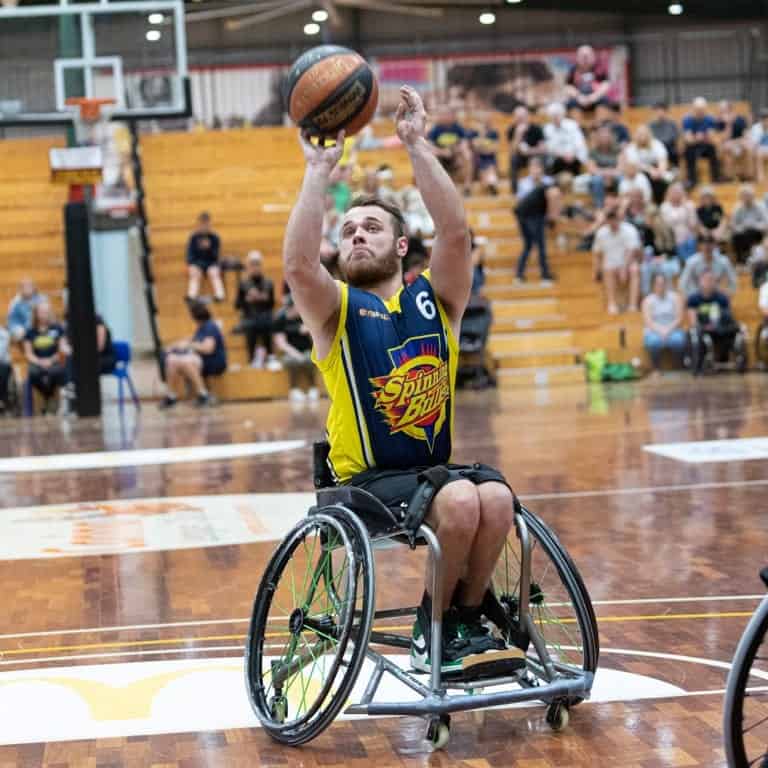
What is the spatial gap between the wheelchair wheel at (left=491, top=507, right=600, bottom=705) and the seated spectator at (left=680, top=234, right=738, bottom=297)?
1439 centimetres

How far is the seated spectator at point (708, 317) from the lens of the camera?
60.7 feet

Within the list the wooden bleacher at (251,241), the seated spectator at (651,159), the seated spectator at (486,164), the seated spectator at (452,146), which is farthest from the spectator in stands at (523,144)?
the seated spectator at (651,159)

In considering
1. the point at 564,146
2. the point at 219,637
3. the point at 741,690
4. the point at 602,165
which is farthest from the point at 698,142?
the point at 741,690

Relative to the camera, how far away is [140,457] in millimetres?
12570

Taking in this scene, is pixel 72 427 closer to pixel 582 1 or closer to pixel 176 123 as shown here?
pixel 176 123

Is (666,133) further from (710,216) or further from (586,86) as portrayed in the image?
(710,216)

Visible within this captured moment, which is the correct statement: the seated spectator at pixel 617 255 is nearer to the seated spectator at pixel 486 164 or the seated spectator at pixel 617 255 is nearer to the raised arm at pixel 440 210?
the seated spectator at pixel 486 164

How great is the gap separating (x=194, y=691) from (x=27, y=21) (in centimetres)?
1349

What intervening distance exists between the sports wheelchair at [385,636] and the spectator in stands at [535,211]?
50.6 feet

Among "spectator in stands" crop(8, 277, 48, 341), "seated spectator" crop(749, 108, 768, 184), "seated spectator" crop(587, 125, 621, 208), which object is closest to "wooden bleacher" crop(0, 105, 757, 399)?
"seated spectator" crop(749, 108, 768, 184)

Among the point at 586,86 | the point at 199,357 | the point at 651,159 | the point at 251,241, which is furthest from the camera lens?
the point at 586,86

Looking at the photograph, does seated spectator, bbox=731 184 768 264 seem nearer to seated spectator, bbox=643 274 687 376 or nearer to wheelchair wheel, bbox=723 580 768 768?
seated spectator, bbox=643 274 687 376

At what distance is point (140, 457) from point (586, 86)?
42.5 ft

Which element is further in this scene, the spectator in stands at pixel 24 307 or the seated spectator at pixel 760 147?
the seated spectator at pixel 760 147
